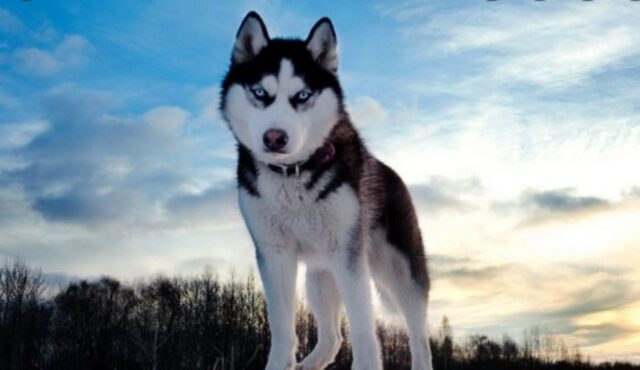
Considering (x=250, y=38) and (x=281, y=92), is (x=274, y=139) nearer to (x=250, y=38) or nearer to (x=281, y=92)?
(x=281, y=92)

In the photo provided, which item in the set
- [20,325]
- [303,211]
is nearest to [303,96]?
[303,211]

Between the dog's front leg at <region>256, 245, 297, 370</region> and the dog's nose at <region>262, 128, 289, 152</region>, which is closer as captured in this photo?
the dog's nose at <region>262, 128, 289, 152</region>

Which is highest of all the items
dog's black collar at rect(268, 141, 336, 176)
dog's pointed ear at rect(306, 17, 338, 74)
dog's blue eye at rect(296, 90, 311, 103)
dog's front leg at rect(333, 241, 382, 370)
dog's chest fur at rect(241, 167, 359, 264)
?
dog's pointed ear at rect(306, 17, 338, 74)

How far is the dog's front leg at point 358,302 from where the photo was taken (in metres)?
7.48

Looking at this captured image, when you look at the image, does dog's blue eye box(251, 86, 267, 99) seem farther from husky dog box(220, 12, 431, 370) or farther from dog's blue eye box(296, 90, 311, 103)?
dog's blue eye box(296, 90, 311, 103)

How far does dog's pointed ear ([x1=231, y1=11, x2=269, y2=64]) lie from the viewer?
7.29 metres

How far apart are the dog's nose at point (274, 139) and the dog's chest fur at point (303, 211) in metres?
0.68

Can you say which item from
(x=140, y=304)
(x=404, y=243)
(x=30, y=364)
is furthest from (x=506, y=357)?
(x=404, y=243)

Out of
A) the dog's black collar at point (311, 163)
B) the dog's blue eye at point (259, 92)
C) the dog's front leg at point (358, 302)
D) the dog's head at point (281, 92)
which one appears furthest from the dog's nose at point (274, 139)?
the dog's front leg at point (358, 302)

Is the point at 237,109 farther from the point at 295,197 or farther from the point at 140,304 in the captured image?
the point at 140,304

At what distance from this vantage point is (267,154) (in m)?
6.98

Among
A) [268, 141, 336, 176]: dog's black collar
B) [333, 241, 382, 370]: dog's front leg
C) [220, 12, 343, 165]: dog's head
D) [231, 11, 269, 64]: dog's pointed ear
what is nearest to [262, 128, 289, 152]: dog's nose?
[220, 12, 343, 165]: dog's head

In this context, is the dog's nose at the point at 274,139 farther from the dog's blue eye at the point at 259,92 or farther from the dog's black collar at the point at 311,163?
the dog's black collar at the point at 311,163

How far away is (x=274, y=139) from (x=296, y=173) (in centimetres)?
76
